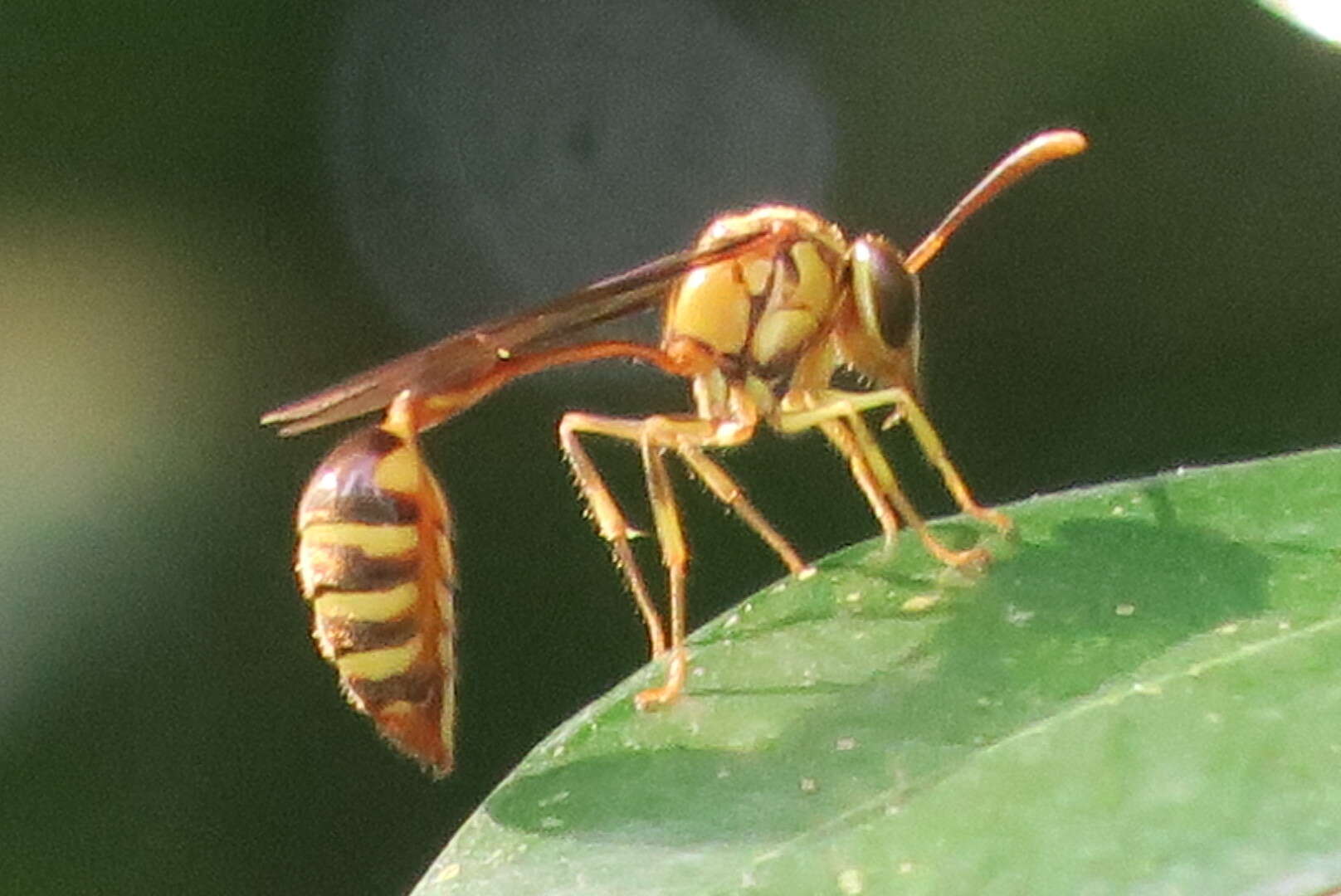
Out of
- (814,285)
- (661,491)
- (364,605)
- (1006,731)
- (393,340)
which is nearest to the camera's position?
(1006,731)

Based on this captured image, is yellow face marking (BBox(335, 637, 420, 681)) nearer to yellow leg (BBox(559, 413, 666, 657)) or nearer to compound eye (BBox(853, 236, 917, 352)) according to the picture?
yellow leg (BBox(559, 413, 666, 657))

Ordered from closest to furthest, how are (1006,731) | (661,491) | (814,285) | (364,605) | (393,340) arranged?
(1006,731) → (364,605) → (661,491) → (814,285) → (393,340)

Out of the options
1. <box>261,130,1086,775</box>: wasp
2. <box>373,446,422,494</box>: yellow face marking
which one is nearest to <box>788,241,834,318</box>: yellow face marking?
<box>261,130,1086,775</box>: wasp

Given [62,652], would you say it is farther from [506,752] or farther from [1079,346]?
[1079,346]

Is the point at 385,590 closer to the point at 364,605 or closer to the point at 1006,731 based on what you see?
the point at 364,605

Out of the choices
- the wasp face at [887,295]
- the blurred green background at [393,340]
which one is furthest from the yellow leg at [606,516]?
the blurred green background at [393,340]

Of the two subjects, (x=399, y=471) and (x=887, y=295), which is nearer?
(x=399, y=471)

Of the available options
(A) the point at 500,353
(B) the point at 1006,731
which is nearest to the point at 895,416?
(A) the point at 500,353

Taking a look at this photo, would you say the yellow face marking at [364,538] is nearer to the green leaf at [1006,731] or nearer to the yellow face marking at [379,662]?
the yellow face marking at [379,662]
